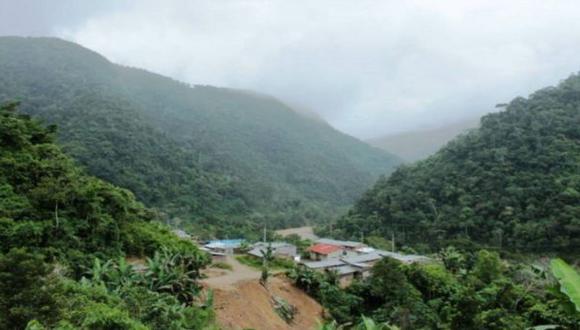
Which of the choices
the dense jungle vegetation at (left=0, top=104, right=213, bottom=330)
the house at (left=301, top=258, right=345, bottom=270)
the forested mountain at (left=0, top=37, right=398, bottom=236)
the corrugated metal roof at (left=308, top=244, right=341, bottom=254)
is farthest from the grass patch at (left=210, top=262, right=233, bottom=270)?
the forested mountain at (left=0, top=37, right=398, bottom=236)

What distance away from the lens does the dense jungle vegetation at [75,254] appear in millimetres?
11234

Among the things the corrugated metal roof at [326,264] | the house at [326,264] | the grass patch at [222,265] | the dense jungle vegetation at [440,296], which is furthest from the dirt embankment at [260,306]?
the corrugated metal roof at [326,264]

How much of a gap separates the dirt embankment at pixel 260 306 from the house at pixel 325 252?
1261 centimetres

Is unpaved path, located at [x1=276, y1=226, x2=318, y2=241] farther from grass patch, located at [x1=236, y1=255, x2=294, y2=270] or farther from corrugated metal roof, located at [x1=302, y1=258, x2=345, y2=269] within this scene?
grass patch, located at [x1=236, y1=255, x2=294, y2=270]

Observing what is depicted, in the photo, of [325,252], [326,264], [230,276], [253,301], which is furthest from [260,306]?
[325,252]

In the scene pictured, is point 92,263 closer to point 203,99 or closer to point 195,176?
point 195,176

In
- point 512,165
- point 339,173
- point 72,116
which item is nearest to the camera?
point 512,165

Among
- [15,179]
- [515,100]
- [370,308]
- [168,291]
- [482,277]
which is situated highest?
[515,100]

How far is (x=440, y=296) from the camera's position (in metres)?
30.4

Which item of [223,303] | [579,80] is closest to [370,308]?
[223,303]

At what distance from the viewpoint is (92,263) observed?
1994cm

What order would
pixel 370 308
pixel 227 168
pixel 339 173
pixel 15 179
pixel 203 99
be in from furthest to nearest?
pixel 203 99 < pixel 339 173 < pixel 227 168 < pixel 370 308 < pixel 15 179

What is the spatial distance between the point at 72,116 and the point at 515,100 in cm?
5590

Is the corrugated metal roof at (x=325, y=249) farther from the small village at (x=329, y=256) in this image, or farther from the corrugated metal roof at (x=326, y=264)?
the corrugated metal roof at (x=326, y=264)
